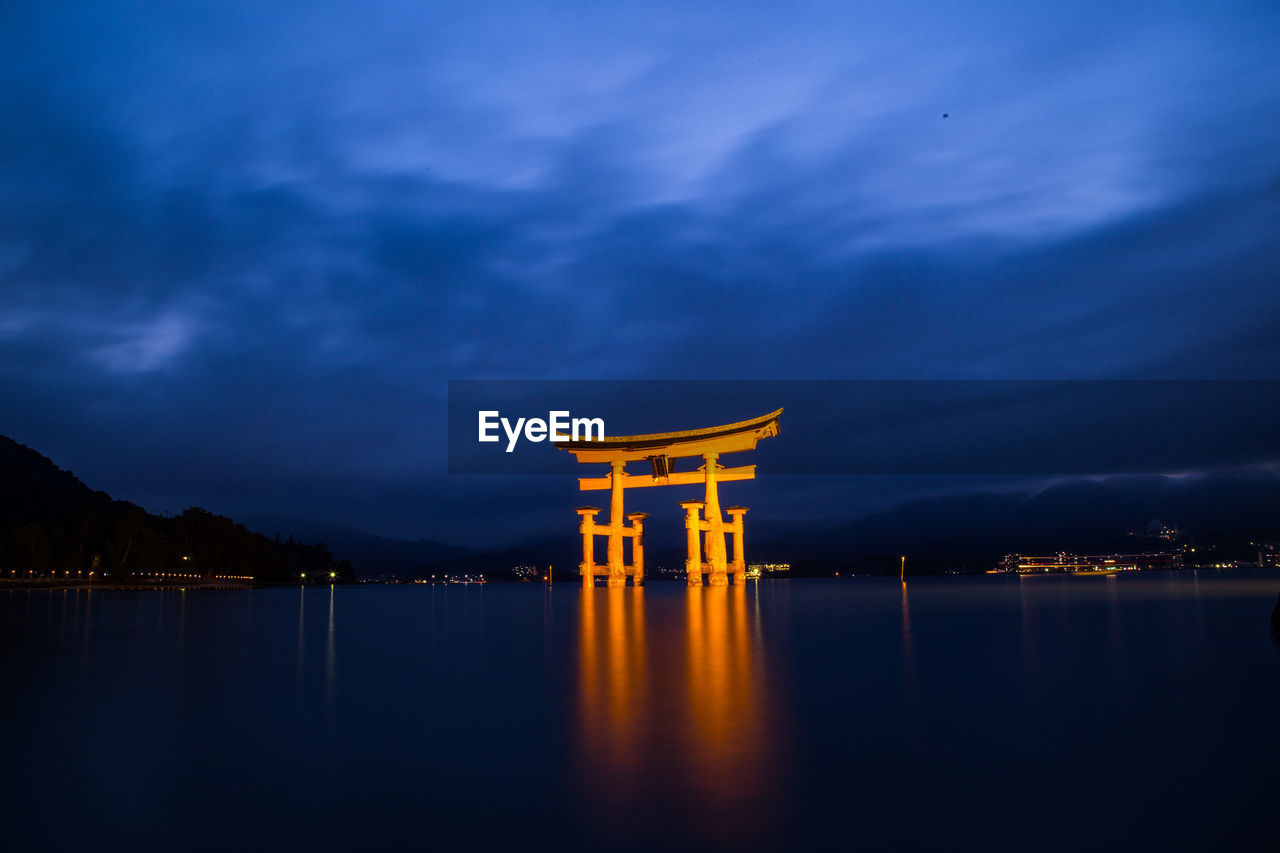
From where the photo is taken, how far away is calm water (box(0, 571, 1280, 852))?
Answer: 474 cm

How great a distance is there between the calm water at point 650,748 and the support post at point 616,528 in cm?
3771

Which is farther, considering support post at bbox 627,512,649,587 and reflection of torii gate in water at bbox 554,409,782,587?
support post at bbox 627,512,649,587

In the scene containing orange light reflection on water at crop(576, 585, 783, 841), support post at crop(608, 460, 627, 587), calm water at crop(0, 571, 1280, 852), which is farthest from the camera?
support post at crop(608, 460, 627, 587)

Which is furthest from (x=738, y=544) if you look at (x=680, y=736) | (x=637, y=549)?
(x=680, y=736)

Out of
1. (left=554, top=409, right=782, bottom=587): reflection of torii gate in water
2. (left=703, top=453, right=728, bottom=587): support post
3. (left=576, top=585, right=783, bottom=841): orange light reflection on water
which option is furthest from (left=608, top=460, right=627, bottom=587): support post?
(left=576, top=585, right=783, bottom=841): orange light reflection on water

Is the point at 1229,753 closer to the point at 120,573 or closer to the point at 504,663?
the point at 504,663

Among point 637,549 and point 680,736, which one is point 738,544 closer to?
point 637,549

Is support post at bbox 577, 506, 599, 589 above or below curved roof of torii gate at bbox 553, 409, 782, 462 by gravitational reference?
below

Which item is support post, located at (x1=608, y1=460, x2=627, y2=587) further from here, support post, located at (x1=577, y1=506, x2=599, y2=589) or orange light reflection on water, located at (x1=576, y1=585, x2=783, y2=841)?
orange light reflection on water, located at (x1=576, y1=585, x2=783, y2=841)

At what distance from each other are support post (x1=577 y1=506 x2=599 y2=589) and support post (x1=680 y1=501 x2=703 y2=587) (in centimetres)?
644

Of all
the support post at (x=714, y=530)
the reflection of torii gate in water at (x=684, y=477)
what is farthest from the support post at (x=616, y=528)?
the support post at (x=714, y=530)

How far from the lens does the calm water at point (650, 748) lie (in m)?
4.74

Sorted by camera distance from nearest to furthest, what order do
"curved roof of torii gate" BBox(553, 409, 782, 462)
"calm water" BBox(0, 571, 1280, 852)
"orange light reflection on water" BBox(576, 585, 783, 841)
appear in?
"calm water" BBox(0, 571, 1280, 852)
"orange light reflection on water" BBox(576, 585, 783, 841)
"curved roof of torii gate" BBox(553, 409, 782, 462)

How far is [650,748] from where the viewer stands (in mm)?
6648
